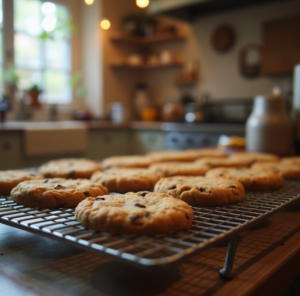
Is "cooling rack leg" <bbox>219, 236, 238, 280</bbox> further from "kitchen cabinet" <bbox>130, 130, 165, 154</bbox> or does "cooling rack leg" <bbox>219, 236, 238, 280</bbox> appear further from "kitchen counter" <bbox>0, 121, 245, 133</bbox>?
"kitchen cabinet" <bbox>130, 130, 165, 154</bbox>

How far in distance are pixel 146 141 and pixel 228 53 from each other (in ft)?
5.19

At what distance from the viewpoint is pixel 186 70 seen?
192 inches

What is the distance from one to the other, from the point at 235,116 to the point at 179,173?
321cm

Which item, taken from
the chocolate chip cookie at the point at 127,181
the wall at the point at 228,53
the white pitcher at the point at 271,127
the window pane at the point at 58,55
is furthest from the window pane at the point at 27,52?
the chocolate chip cookie at the point at 127,181

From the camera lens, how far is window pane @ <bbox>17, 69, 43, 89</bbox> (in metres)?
4.40

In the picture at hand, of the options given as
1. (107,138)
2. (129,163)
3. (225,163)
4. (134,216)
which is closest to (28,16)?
(107,138)

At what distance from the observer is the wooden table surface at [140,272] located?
652 mm

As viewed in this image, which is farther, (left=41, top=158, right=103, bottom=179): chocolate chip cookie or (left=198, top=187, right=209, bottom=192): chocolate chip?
(left=41, top=158, right=103, bottom=179): chocolate chip cookie

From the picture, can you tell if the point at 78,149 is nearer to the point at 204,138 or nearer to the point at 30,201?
the point at 204,138

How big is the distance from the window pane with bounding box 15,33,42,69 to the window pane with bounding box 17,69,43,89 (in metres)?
0.07

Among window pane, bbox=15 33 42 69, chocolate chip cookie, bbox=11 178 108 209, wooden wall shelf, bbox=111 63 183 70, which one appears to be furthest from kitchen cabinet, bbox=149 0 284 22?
chocolate chip cookie, bbox=11 178 108 209

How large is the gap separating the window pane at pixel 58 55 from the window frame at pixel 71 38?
8cm

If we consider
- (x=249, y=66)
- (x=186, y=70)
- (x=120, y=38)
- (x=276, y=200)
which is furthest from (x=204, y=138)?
(x=276, y=200)

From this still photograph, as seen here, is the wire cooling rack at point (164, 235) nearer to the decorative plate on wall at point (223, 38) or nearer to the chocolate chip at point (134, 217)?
the chocolate chip at point (134, 217)
